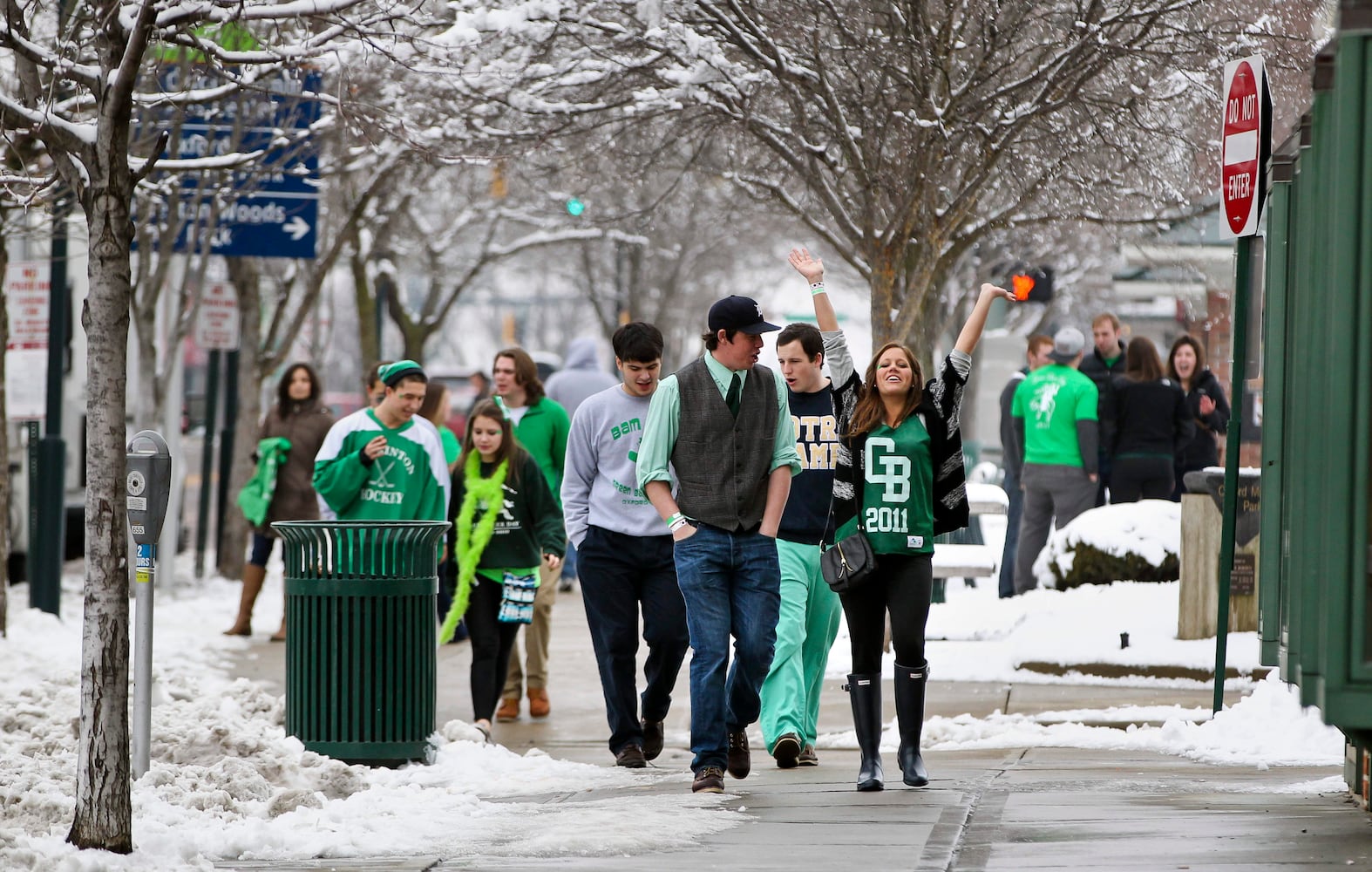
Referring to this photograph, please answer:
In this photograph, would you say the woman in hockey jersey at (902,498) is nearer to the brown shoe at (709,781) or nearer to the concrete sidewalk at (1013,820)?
the concrete sidewalk at (1013,820)

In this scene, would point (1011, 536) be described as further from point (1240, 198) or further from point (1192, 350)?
point (1240, 198)

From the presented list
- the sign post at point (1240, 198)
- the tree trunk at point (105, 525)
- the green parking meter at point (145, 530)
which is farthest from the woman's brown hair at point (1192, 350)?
the tree trunk at point (105, 525)

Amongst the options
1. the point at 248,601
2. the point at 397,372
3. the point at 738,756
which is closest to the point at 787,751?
the point at 738,756

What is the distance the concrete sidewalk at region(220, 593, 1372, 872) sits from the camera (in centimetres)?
569

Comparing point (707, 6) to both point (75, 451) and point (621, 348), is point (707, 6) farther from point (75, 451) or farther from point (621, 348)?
point (75, 451)

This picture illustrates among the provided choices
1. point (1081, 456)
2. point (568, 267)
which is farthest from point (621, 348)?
point (568, 267)

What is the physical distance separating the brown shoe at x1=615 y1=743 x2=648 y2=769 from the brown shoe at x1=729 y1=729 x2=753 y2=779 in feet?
1.81

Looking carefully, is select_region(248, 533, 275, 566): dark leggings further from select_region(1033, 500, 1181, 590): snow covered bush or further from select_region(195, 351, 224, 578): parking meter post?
select_region(1033, 500, 1181, 590): snow covered bush

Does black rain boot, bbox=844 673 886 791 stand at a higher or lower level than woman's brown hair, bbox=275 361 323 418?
lower

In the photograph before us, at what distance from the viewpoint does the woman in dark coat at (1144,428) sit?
44.7ft

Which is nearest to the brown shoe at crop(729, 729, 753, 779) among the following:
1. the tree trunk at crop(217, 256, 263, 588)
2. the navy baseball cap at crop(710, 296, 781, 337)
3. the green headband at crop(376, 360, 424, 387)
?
the navy baseball cap at crop(710, 296, 781, 337)

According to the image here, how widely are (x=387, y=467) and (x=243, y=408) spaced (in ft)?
28.9

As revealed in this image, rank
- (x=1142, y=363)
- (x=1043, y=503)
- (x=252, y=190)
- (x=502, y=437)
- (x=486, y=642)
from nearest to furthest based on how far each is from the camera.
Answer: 1. (x=486, y=642)
2. (x=502, y=437)
3. (x=1043, y=503)
4. (x=1142, y=363)
5. (x=252, y=190)

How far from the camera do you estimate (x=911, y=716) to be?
23.4 feet
